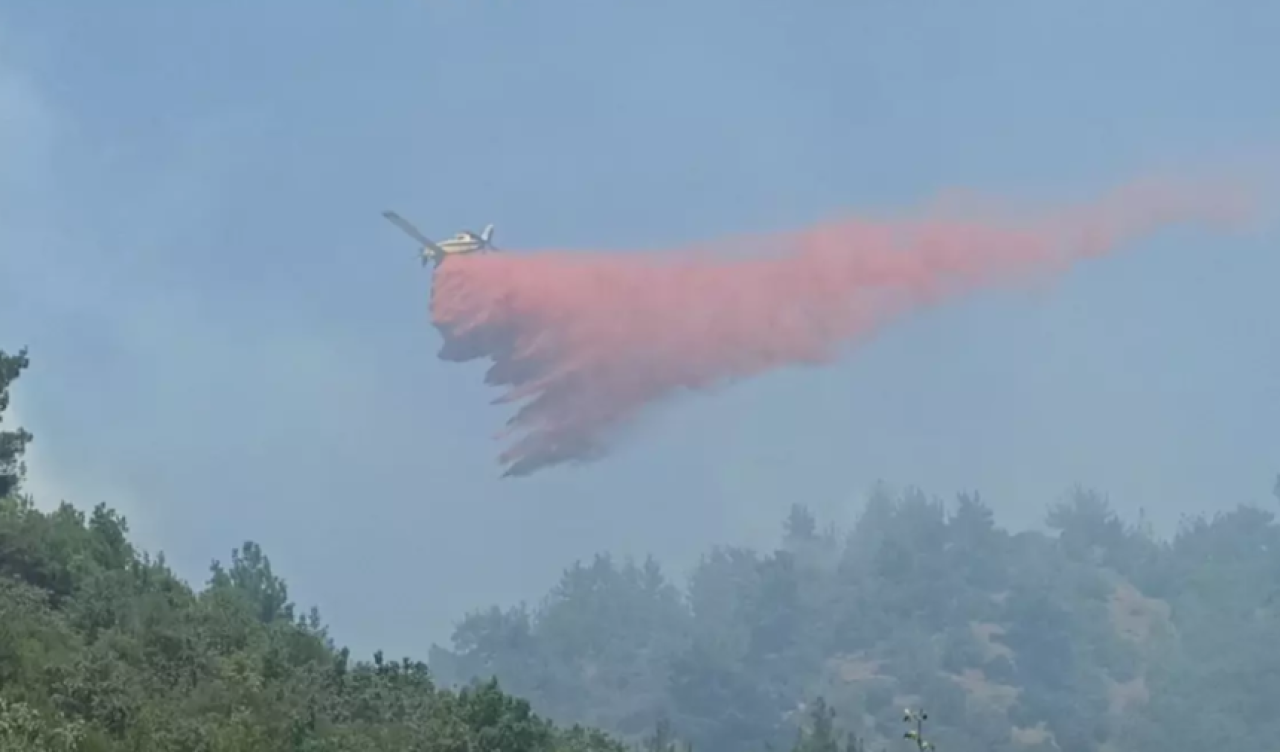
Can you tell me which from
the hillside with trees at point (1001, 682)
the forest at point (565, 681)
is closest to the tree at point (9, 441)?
the forest at point (565, 681)

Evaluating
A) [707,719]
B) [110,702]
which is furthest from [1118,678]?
[110,702]

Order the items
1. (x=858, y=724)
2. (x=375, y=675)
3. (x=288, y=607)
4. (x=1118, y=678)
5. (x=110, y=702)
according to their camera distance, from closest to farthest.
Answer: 1. (x=110, y=702)
2. (x=375, y=675)
3. (x=288, y=607)
4. (x=858, y=724)
5. (x=1118, y=678)

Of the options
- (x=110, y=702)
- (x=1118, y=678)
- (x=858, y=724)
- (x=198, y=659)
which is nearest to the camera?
(x=110, y=702)

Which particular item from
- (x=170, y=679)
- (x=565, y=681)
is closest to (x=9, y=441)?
(x=170, y=679)

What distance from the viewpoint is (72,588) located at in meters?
54.8

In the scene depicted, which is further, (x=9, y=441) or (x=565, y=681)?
(x=565, y=681)

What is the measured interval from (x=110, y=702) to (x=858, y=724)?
5550 inches

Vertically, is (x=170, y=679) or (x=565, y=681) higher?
(x=565, y=681)

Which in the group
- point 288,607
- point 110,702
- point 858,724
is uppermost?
point 858,724

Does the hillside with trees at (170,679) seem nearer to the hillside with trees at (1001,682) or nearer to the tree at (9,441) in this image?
the tree at (9,441)

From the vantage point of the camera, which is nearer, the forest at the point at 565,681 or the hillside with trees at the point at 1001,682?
the forest at the point at 565,681

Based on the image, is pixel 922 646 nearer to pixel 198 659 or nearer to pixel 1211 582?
pixel 1211 582

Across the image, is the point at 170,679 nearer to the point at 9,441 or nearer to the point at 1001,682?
the point at 9,441

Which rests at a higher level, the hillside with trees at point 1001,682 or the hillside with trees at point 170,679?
the hillside with trees at point 1001,682
